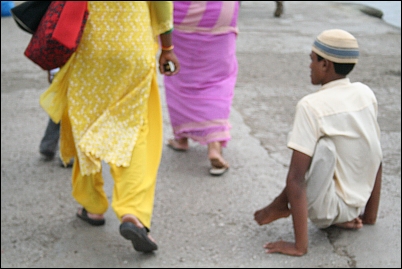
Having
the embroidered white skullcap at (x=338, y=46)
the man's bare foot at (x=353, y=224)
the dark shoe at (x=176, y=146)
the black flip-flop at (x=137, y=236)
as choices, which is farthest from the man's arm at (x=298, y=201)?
the dark shoe at (x=176, y=146)

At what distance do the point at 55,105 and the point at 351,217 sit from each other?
1.64m

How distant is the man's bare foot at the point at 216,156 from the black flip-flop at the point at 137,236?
116 cm

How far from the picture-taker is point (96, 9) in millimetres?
3059

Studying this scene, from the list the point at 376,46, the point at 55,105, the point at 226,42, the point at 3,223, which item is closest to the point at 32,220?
the point at 3,223

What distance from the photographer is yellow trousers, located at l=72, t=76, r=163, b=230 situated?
3117mm

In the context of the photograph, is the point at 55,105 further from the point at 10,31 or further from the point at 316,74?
the point at 10,31

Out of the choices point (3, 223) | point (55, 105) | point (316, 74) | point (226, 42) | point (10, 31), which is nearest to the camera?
point (316, 74)

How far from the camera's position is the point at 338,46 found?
2773 mm

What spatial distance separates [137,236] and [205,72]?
1598 millimetres

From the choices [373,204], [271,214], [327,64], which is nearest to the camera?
[327,64]

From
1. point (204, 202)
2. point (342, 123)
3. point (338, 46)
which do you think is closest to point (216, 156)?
point (204, 202)

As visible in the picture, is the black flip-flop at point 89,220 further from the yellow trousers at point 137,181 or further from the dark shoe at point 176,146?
the dark shoe at point 176,146

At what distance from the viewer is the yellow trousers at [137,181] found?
3117mm

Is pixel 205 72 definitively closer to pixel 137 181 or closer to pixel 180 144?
pixel 180 144
